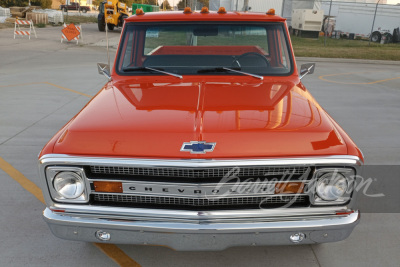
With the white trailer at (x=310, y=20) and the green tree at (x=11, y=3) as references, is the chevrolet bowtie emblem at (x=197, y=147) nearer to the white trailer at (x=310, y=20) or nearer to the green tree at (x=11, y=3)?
the white trailer at (x=310, y=20)

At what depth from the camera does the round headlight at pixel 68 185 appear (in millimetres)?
2393

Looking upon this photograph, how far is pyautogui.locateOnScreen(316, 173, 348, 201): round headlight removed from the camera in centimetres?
238

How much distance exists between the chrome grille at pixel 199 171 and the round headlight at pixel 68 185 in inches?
5.6

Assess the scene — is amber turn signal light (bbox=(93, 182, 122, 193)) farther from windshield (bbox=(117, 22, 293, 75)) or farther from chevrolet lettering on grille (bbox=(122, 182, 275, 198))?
windshield (bbox=(117, 22, 293, 75))

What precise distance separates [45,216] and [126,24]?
2.10 meters

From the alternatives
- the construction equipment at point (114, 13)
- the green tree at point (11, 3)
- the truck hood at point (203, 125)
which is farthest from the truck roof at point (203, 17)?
the green tree at point (11, 3)

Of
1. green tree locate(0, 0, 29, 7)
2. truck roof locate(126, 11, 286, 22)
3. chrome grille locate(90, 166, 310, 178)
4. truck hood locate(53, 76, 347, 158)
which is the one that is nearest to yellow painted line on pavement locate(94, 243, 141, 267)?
chrome grille locate(90, 166, 310, 178)

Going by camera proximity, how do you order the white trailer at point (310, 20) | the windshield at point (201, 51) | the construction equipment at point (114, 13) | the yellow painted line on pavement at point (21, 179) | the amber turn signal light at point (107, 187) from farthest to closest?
the construction equipment at point (114, 13), the white trailer at point (310, 20), the yellow painted line on pavement at point (21, 179), the windshield at point (201, 51), the amber turn signal light at point (107, 187)

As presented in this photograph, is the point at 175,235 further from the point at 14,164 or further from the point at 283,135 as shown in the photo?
the point at 14,164

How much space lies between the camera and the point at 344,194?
7.92 feet

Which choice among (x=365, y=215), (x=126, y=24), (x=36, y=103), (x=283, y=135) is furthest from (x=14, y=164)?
(x=365, y=215)

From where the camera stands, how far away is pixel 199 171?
2.26 m

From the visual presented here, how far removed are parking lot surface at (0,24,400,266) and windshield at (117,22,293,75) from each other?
160 cm

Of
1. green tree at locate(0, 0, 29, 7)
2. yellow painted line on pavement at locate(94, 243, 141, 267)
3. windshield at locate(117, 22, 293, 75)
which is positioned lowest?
yellow painted line on pavement at locate(94, 243, 141, 267)
